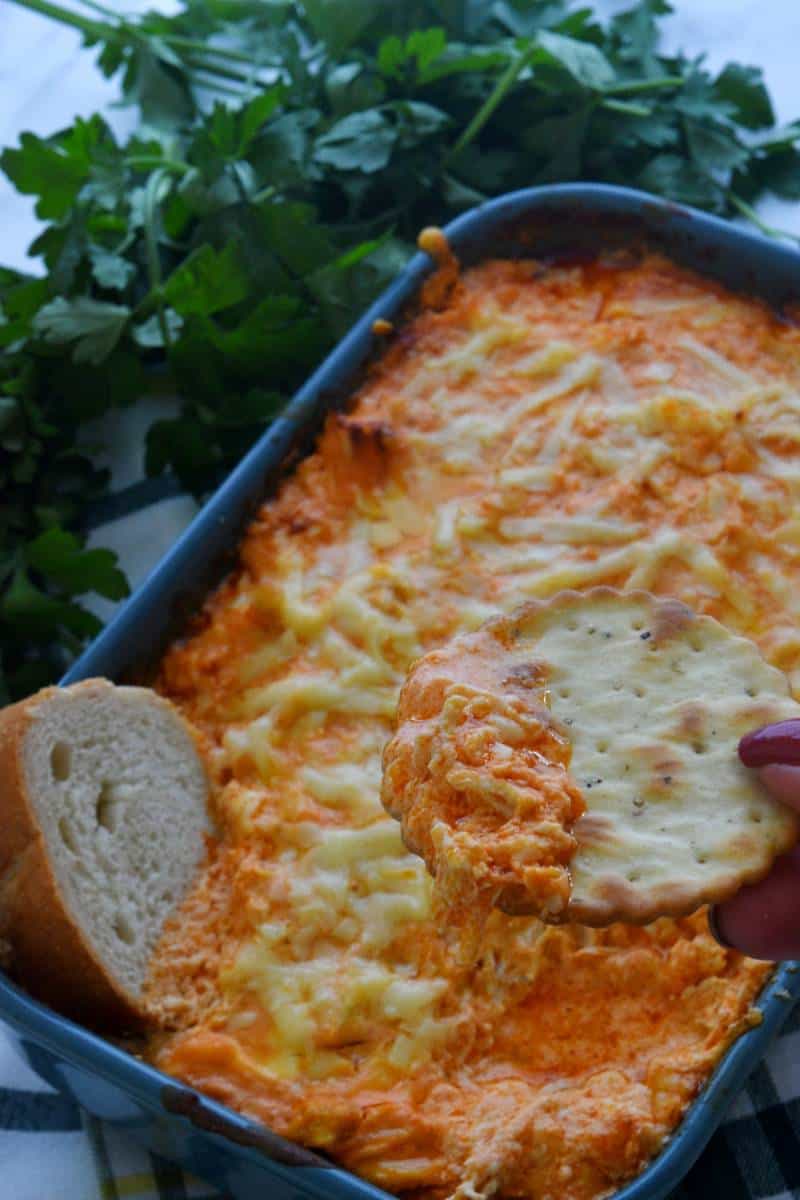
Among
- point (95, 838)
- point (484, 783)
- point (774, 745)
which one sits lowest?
point (95, 838)

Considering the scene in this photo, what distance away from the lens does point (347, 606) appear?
108 inches

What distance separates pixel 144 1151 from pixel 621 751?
116 centimetres

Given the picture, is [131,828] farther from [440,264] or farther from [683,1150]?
[440,264]

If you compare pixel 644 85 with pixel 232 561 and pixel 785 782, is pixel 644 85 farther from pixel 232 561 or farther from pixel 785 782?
pixel 785 782

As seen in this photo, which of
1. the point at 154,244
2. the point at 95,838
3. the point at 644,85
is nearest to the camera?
the point at 95,838

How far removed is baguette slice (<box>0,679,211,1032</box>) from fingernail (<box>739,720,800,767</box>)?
1073 mm

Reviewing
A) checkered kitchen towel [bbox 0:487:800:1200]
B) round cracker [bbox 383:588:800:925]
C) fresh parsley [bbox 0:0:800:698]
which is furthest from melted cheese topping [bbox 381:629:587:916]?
fresh parsley [bbox 0:0:800:698]

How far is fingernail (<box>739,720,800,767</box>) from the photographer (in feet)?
6.23

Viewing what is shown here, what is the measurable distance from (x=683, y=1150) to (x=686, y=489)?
48.8 inches

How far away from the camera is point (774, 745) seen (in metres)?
1.90

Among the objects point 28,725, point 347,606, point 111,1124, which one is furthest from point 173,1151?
point 347,606

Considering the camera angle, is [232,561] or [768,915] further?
[232,561]

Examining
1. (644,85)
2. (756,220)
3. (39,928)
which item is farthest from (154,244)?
(39,928)

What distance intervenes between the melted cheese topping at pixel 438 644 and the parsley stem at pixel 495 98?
0.35 m
